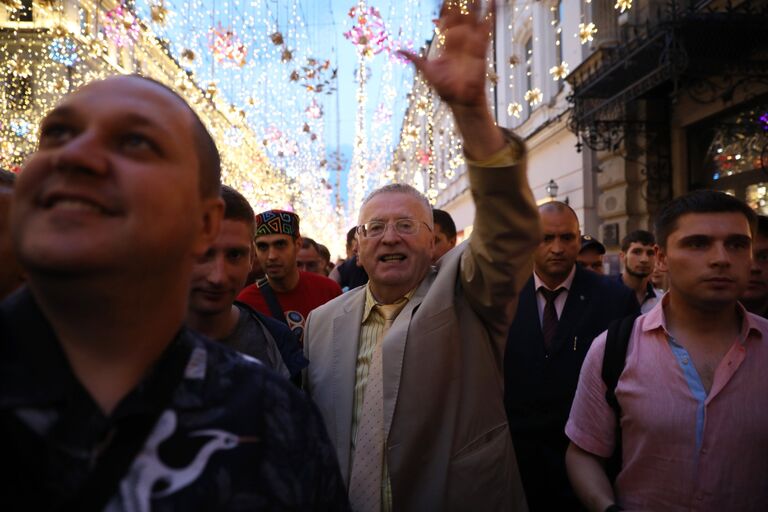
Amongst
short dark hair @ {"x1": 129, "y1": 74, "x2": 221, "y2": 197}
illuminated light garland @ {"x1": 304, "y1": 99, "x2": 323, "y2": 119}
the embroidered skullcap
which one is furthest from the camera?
illuminated light garland @ {"x1": 304, "y1": 99, "x2": 323, "y2": 119}

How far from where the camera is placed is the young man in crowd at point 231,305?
2061 millimetres

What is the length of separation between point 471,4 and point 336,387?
1403mm

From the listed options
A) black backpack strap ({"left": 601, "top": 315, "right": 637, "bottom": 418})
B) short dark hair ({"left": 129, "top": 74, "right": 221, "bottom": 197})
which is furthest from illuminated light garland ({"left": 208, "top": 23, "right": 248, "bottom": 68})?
short dark hair ({"left": 129, "top": 74, "right": 221, "bottom": 197})

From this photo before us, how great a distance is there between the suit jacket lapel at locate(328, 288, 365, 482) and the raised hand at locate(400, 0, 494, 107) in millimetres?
1118

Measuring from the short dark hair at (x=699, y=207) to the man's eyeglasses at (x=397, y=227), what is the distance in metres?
1.01

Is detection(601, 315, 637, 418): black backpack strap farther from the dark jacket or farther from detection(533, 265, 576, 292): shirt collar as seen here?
detection(533, 265, 576, 292): shirt collar

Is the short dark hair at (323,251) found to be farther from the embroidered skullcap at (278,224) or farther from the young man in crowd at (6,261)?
the young man in crowd at (6,261)

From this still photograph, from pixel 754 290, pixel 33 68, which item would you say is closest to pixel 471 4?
pixel 754 290

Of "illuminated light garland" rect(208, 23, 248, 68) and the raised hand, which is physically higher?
"illuminated light garland" rect(208, 23, 248, 68)

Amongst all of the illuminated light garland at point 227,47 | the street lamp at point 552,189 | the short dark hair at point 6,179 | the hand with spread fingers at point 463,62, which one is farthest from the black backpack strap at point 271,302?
the street lamp at point 552,189

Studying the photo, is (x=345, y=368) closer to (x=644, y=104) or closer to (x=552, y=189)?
(x=644, y=104)

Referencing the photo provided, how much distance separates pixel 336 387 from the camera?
2.17 meters

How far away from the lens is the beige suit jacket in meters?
1.91

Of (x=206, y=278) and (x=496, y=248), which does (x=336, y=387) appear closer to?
(x=206, y=278)
